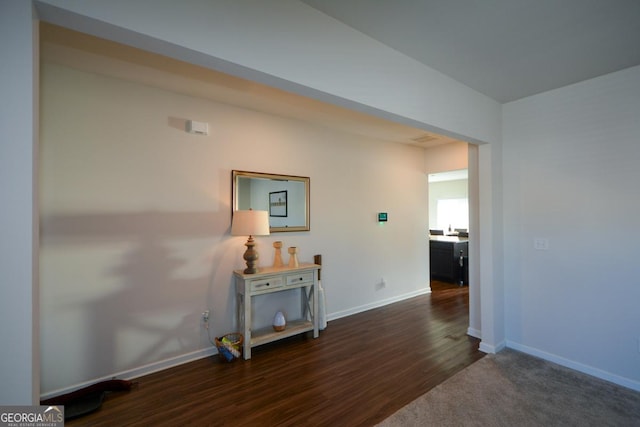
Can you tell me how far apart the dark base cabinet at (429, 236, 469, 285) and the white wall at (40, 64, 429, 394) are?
11.1 ft

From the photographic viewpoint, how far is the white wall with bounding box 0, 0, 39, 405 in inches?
38.1

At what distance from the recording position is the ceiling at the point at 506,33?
1710mm

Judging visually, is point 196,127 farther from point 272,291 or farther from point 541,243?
point 541,243

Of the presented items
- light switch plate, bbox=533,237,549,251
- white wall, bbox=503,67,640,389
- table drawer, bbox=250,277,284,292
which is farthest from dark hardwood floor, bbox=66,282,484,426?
light switch plate, bbox=533,237,549,251

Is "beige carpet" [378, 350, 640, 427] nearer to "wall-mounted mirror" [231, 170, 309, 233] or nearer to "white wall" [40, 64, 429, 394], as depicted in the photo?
"white wall" [40, 64, 429, 394]

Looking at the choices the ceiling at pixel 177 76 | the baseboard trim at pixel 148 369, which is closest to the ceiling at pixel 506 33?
the ceiling at pixel 177 76

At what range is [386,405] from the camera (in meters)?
2.18

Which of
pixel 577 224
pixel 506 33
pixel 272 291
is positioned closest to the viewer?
pixel 506 33

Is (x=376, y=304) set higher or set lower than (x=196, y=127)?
lower

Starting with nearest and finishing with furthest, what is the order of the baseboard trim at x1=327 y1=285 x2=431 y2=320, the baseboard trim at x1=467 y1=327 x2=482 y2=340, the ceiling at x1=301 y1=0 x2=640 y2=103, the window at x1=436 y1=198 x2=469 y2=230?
the ceiling at x1=301 y1=0 x2=640 y2=103
the baseboard trim at x1=467 y1=327 x2=482 y2=340
the baseboard trim at x1=327 y1=285 x2=431 y2=320
the window at x1=436 y1=198 x2=469 y2=230

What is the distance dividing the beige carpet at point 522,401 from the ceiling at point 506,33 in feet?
8.83

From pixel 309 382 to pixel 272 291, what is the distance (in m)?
0.96

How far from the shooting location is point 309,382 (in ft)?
8.16

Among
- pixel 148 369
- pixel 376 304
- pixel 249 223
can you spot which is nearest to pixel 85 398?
pixel 148 369
